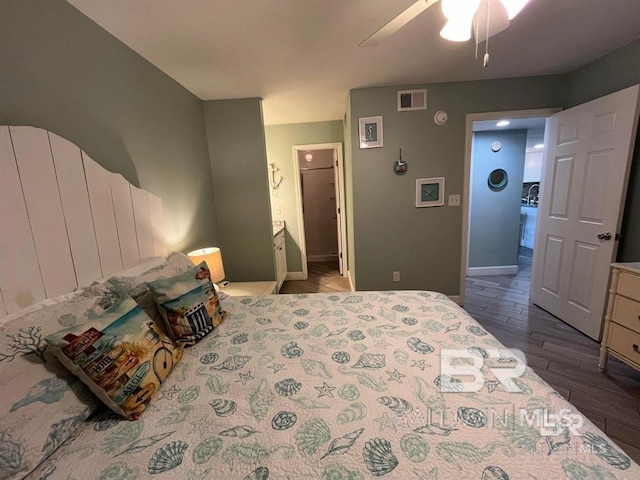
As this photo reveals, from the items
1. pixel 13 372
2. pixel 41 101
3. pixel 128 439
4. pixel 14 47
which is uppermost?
pixel 14 47

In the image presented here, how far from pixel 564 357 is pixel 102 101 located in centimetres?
361

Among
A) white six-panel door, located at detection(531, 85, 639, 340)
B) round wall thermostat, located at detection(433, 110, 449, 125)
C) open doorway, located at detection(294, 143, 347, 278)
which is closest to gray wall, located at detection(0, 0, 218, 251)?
round wall thermostat, located at detection(433, 110, 449, 125)

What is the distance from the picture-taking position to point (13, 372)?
774 mm

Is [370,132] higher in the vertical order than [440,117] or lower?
lower

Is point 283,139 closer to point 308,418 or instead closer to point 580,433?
point 308,418

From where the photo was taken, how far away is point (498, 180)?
149 inches

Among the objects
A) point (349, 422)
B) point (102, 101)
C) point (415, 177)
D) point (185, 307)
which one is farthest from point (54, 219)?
point (415, 177)

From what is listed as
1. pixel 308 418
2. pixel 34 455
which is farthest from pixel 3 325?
pixel 308 418

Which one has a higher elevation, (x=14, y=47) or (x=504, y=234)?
(x=14, y=47)

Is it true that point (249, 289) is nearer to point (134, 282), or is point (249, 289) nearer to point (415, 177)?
point (134, 282)

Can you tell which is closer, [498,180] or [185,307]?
[185,307]

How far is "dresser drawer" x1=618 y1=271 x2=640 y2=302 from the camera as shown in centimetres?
162

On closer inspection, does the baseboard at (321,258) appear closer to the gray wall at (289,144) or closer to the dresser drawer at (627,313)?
the gray wall at (289,144)

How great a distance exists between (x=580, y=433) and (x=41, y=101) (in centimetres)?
231
